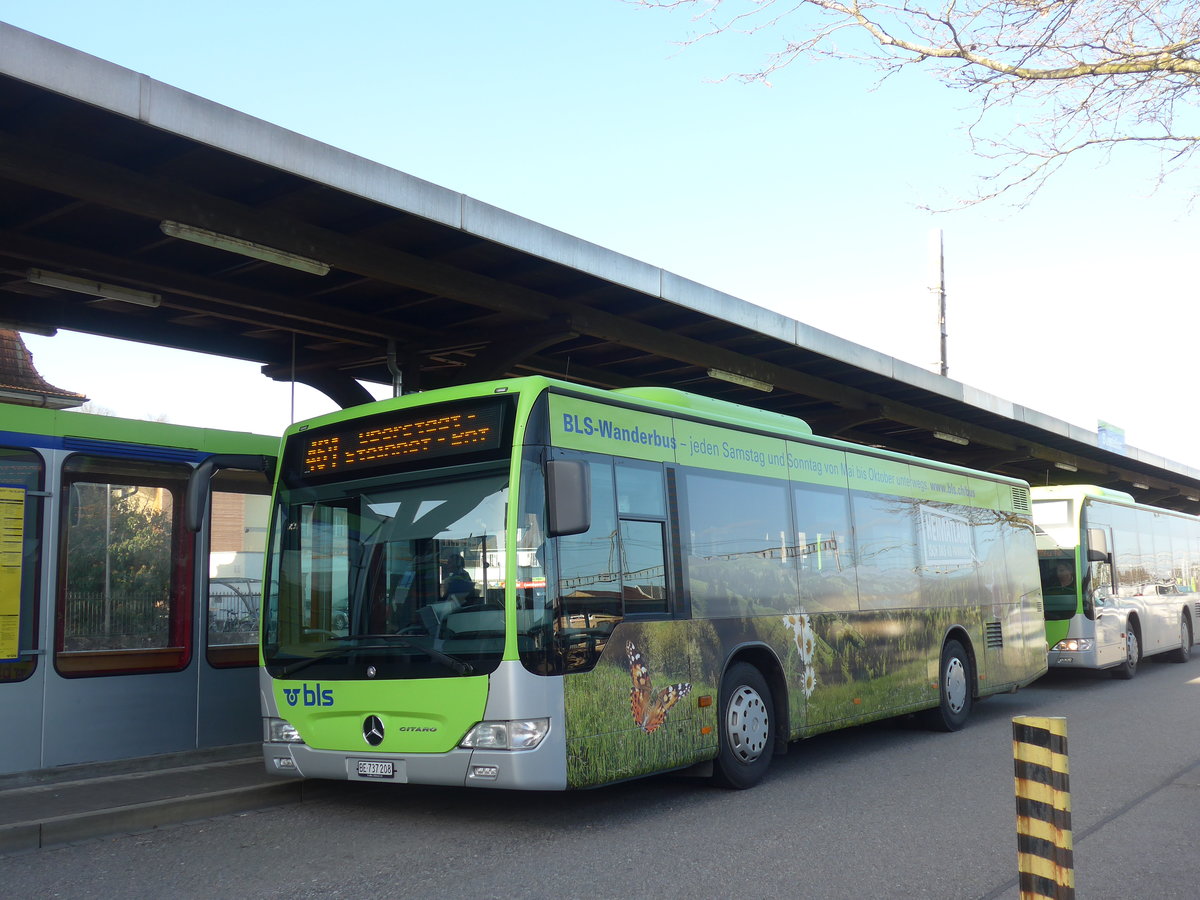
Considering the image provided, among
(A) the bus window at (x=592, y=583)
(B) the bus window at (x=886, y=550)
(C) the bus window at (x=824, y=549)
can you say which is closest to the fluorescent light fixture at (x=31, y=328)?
(A) the bus window at (x=592, y=583)

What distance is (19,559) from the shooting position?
8.30m

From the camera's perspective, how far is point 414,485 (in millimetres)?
7547

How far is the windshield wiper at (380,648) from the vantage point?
6.96 m

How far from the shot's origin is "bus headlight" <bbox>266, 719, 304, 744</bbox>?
304 inches

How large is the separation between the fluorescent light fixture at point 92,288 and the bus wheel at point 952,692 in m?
8.91

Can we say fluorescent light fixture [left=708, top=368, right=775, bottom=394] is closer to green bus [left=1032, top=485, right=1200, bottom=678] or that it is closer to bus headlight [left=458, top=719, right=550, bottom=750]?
green bus [left=1032, top=485, right=1200, bottom=678]

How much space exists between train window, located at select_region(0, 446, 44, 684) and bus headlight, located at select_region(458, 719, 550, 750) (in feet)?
12.2

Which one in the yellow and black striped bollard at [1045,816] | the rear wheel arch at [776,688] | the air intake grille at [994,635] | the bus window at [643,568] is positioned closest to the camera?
the yellow and black striped bollard at [1045,816]

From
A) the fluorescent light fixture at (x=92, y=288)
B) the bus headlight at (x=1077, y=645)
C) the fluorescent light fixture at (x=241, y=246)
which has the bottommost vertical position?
the bus headlight at (x=1077, y=645)

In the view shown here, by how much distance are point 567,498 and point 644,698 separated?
1.64 metres

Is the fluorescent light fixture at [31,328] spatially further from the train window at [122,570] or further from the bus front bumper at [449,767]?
the bus front bumper at [449,767]

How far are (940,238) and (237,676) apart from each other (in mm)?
19253

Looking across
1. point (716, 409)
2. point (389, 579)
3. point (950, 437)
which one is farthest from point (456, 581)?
point (950, 437)

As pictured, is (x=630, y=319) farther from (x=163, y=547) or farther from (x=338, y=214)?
(x=163, y=547)
